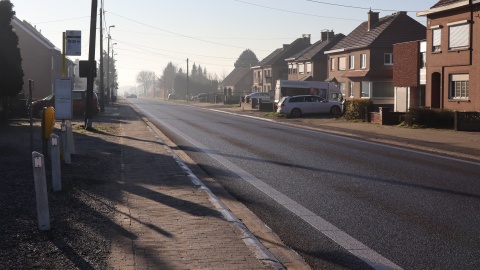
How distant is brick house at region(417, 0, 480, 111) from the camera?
34594 millimetres

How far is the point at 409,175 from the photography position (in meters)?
13.6

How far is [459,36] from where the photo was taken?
118 feet

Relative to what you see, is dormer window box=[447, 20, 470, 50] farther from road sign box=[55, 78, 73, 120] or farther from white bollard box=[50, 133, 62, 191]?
white bollard box=[50, 133, 62, 191]

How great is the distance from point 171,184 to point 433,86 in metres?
30.4

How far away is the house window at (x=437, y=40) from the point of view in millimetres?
38062

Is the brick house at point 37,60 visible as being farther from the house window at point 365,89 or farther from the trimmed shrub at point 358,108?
the trimmed shrub at point 358,108

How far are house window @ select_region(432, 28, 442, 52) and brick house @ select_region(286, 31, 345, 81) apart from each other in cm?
4006

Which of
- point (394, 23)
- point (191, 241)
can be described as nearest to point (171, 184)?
point (191, 241)

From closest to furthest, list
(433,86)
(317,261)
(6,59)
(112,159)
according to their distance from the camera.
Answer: (317,261), (112,159), (6,59), (433,86)

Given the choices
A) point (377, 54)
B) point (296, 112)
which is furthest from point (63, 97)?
point (377, 54)

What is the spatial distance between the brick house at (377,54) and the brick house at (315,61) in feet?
47.1

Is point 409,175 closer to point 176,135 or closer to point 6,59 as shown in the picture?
point 176,135

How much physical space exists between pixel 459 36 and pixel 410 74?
10926mm

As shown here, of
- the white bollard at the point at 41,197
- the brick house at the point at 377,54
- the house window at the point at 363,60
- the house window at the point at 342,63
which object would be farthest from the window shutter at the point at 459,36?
the white bollard at the point at 41,197
